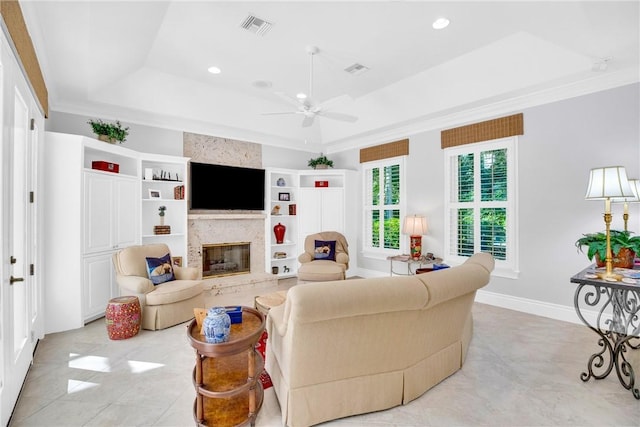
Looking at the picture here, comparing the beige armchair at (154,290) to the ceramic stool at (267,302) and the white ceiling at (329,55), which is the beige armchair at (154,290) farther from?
the white ceiling at (329,55)

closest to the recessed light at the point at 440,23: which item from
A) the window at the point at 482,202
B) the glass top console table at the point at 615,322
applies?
the window at the point at 482,202

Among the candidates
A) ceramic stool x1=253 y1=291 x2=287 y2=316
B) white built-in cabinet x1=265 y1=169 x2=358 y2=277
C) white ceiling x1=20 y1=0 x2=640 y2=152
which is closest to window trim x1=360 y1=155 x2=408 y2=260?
white built-in cabinet x1=265 y1=169 x2=358 y2=277

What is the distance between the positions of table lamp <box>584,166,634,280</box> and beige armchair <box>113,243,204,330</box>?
4.16m

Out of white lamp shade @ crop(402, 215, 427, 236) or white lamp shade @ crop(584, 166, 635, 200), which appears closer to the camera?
white lamp shade @ crop(584, 166, 635, 200)

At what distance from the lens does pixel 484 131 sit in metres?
4.68

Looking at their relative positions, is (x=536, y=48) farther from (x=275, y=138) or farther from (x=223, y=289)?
(x=223, y=289)

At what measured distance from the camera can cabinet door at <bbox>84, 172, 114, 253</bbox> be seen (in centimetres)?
387

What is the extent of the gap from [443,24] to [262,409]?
398 centimetres

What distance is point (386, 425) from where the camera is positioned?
204 cm

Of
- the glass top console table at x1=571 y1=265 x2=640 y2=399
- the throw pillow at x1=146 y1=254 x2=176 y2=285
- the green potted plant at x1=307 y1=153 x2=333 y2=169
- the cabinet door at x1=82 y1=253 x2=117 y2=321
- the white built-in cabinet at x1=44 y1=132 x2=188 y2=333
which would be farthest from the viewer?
the green potted plant at x1=307 y1=153 x2=333 y2=169

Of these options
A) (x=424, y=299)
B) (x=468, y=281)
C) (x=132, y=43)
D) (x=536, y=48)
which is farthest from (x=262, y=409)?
(x=536, y=48)

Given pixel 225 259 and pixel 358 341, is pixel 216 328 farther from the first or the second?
pixel 225 259

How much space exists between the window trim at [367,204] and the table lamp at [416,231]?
0.56m

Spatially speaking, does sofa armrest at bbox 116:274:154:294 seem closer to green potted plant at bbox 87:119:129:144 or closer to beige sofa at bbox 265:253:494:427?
green potted plant at bbox 87:119:129:144
